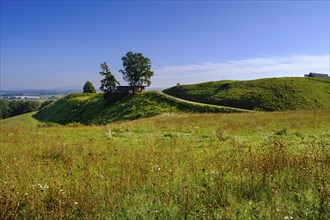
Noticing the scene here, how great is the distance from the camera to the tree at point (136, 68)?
219 ft

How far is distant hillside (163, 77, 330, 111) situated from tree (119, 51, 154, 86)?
27.5 ft

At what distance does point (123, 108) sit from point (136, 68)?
1491cm

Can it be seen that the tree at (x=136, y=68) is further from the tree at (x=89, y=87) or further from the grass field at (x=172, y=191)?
the grass field at (x=172, y=191)

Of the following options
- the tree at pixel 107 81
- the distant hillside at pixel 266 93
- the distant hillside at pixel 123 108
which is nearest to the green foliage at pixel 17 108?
the distant hillside at pixel 123 108

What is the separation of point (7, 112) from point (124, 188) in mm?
143776

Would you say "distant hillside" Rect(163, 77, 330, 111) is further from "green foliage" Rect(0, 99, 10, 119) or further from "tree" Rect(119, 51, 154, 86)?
"green foliage" Rect(0, 99, 10, 119)

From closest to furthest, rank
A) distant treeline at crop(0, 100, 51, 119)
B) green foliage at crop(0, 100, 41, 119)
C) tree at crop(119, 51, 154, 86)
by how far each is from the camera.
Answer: tree at crop(119, 51, 154, 86), distant treeline at crop(0, 100, 51, 119), green foliage at crop(0, 100, 41, 119)

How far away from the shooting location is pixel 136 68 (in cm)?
6756

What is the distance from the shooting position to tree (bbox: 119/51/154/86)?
219 ft

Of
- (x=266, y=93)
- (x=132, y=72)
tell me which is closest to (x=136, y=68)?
(x=132, y=72)

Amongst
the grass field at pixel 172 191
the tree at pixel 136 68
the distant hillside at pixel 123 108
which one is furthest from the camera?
the tree at pixel 136 68

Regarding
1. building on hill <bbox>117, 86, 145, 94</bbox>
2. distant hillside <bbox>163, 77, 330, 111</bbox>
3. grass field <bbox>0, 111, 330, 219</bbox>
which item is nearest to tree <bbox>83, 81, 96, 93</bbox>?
building on hill <bbox>117, 86, 145, 94</bbox>

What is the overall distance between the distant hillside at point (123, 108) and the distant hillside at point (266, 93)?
706cm

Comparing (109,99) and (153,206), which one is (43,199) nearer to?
(153,206)
